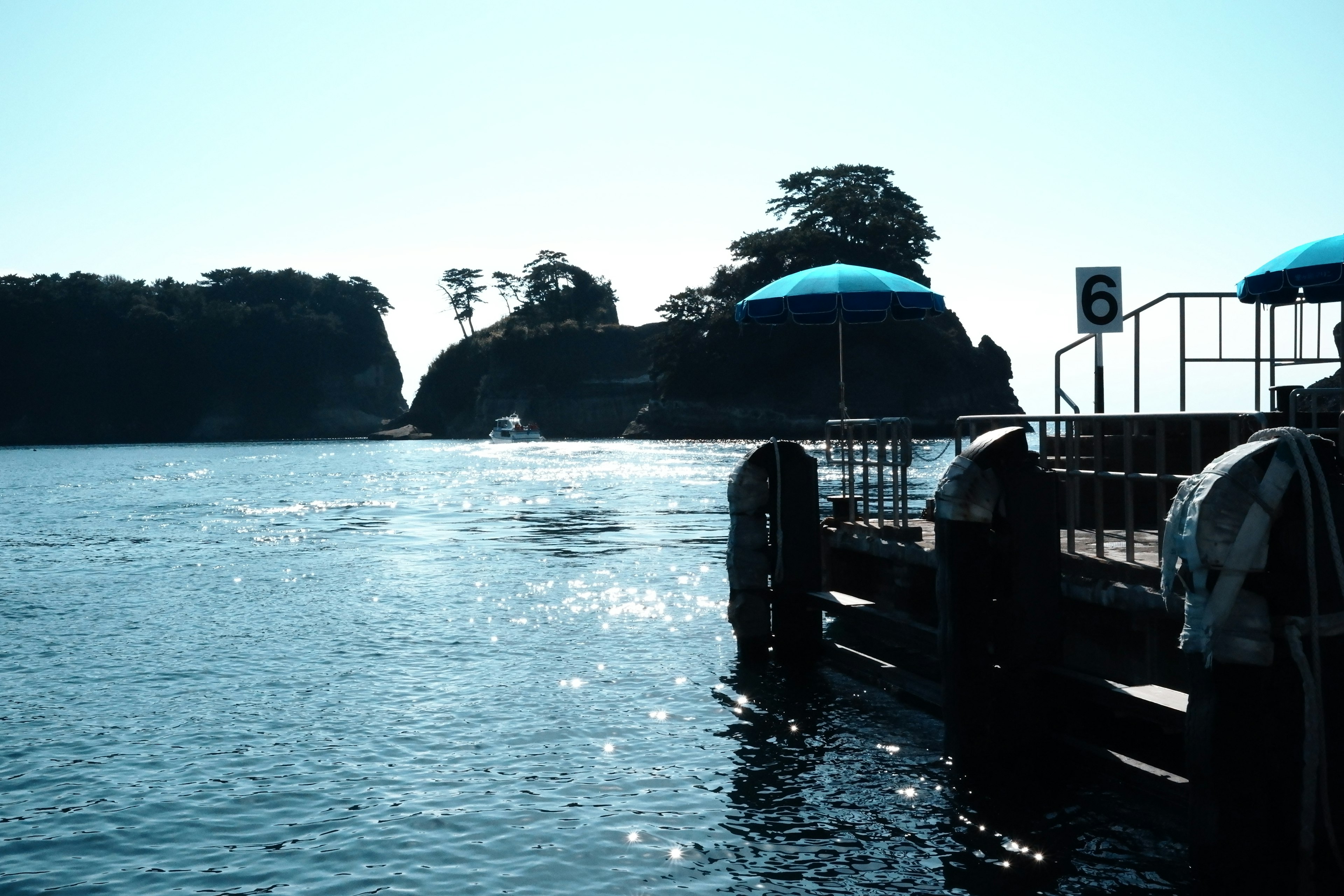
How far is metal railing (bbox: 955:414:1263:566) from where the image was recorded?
26.8ft

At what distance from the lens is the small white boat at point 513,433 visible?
500 feet

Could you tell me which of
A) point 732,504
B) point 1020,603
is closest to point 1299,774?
point 1020,603

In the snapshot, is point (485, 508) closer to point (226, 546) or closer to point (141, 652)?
point (226, 546)

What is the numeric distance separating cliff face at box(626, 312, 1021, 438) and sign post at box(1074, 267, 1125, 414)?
313 ft

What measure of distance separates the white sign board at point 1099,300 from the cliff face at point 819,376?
95.4 m

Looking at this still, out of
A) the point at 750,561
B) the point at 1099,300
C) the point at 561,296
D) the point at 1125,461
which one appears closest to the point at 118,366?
the point at 561,296

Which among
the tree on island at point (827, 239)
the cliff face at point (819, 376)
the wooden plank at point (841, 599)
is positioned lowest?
the wooden plank at point (841, 599)

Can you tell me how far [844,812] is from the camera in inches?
336

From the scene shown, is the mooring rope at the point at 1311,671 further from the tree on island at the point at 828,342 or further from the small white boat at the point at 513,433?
the small white boat at the point at 513,433

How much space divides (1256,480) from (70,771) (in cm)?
947

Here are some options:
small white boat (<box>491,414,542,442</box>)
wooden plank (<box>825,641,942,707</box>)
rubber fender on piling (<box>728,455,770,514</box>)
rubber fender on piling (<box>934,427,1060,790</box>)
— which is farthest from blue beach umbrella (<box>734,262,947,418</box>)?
small white boat (<box>491,414,542,442</box>)

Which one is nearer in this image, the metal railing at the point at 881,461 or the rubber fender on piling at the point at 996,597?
the rubber fender on piling at the point at 996,597

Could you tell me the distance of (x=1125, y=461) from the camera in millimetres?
8469

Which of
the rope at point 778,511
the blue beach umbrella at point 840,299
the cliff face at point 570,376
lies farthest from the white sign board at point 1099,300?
the cliff face at point 570,376
